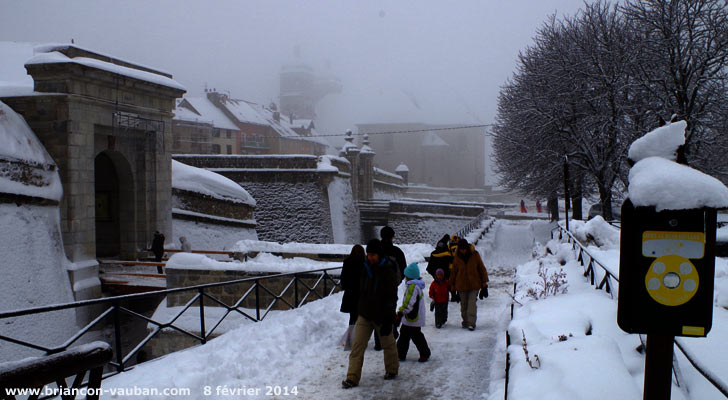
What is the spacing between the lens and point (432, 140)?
69.4 meters

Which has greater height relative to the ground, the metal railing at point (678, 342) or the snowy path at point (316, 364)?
the metal railing at point (678, 342)

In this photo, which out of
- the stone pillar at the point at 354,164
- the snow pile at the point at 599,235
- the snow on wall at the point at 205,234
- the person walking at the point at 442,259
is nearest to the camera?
the person walking at the point at 442,259

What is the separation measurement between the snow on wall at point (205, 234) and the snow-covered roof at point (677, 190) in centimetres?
1969

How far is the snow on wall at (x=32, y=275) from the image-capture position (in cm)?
1220

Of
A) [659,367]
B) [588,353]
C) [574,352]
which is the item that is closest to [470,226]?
[574,352]

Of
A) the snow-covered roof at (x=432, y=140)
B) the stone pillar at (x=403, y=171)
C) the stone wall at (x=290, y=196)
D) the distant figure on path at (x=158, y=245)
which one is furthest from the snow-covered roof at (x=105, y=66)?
the snow-covered roof at (x=432, y=140)

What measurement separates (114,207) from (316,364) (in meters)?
15.0

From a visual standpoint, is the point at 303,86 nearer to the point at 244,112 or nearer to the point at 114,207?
the point at 244,112

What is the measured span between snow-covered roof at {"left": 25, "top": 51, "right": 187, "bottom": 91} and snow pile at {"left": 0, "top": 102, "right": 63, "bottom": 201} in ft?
5.56

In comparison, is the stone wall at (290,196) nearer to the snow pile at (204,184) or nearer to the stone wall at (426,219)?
the stone wall at (426,219)

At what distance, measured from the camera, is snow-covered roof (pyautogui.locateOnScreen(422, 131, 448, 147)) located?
69000mm

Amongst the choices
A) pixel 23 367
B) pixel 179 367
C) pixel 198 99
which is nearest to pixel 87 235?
pixel 179 367

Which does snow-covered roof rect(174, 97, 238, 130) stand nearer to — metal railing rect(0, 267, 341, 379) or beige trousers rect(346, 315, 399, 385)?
metal railing rect(0, 267, 341, 379)

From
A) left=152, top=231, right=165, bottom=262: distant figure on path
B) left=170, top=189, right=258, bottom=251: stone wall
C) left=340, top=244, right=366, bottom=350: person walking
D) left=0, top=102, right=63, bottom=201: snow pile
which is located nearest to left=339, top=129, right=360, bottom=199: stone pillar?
left=170, top=189, right=258, bottom=251: stone wall
